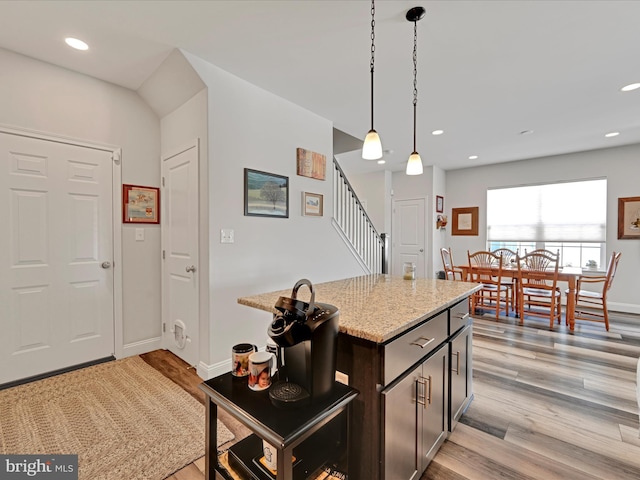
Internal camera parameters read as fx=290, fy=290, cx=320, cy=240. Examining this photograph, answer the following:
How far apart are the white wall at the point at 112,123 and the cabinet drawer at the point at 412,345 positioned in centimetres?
285

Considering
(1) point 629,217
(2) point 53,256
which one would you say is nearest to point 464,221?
(1) point 629,217

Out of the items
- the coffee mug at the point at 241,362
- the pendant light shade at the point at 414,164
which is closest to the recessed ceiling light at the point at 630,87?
the pendant light shade at the point at 414,164

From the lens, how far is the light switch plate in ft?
8.46

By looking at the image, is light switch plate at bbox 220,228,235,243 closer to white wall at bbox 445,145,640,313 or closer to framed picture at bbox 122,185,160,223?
framed picture at bbox 122,185,160,223

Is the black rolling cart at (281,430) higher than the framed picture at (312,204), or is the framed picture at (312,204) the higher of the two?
the framed picture at (312,204)

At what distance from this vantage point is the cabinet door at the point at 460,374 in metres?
1.79

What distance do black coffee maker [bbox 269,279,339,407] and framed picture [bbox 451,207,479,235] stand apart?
6.05 meters

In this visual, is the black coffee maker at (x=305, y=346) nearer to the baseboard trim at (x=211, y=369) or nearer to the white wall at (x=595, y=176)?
the baseboard trim at (x=211, y=369)

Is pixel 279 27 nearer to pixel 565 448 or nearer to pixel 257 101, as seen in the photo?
pixel 257 101

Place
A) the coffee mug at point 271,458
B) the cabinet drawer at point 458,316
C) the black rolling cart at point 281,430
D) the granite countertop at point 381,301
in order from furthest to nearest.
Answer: the cabinet drawer at point 458,316 < the granite countertop at point 381,301 < the coffee mug at point 271,458 < the black rolling cart at point 281,430

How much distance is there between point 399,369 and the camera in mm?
1254

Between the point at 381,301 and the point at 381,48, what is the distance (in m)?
2.01

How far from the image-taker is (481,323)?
4133 millimetres

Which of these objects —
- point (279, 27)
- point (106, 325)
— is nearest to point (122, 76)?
point (279, 27)
